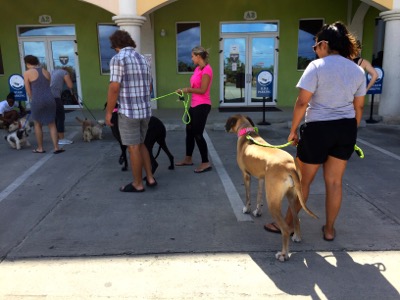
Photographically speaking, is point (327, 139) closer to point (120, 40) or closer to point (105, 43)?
point (120, 40)

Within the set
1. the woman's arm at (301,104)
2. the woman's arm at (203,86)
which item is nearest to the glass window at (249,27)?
the woman's arm at (203,86)

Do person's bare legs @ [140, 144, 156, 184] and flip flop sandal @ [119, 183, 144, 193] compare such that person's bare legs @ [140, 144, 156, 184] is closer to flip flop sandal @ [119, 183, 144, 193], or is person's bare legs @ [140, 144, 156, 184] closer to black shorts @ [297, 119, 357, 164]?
flip flop sandal @ [119, 183, 144, 193]

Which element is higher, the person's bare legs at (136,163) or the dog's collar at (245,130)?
the dog's collar at (245,130)

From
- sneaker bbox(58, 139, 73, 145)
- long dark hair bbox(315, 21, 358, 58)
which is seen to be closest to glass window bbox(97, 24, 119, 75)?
sneaker bbox(58, 139, 73, 145)

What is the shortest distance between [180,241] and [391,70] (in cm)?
780

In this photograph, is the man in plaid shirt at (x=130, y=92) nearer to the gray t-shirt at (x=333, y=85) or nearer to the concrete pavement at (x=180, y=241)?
the concrete pavement at (x=180, y=241)

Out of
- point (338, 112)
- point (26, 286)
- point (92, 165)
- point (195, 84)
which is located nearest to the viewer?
point (26, 286)

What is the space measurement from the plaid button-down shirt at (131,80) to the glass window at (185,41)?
728 centimetres

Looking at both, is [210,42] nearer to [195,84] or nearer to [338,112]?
[195,84]

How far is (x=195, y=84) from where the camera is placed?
5.23 m

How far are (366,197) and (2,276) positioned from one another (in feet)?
12.7

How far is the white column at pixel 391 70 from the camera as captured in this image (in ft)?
28.3

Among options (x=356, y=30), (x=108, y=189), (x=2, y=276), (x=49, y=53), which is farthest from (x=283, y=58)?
(x=2, y=276)

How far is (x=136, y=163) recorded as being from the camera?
4.58 m
